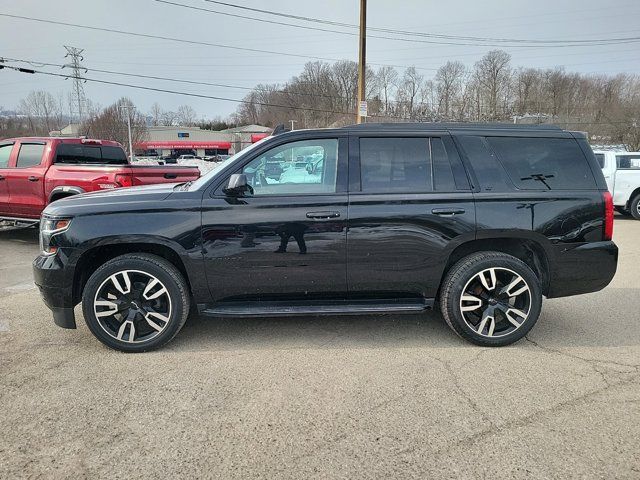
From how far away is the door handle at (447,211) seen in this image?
3754 mm

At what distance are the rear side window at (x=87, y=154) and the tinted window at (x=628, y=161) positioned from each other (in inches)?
495

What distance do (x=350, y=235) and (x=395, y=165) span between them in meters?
0.74

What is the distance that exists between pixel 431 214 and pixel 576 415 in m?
1.77

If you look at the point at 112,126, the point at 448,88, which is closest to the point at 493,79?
the point at 448,88

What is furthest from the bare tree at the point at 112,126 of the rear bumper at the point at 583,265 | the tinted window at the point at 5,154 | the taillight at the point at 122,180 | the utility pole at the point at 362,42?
the rear bumper at the point at 583,265

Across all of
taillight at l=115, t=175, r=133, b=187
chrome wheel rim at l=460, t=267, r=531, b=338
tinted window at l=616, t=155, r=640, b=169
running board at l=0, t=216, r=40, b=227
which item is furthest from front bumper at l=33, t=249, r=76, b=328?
tinted window at l=616, t=155, r=640, b=169

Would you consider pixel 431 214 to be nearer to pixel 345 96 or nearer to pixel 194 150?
pixel 345 96

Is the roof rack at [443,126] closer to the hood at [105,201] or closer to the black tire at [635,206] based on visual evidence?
the hood at [105,201]

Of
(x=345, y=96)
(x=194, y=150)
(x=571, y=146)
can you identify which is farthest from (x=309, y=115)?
(x=571, y=146)

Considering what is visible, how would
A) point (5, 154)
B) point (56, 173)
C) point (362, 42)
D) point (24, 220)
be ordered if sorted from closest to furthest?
point (56, 173) → point (24, 220) → point (5, 154) → point (362, 42)

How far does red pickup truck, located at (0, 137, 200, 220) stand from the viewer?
7.71 metres

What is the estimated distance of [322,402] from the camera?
299 cm

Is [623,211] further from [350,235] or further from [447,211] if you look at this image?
[350,235]

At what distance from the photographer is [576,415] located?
112 inches
